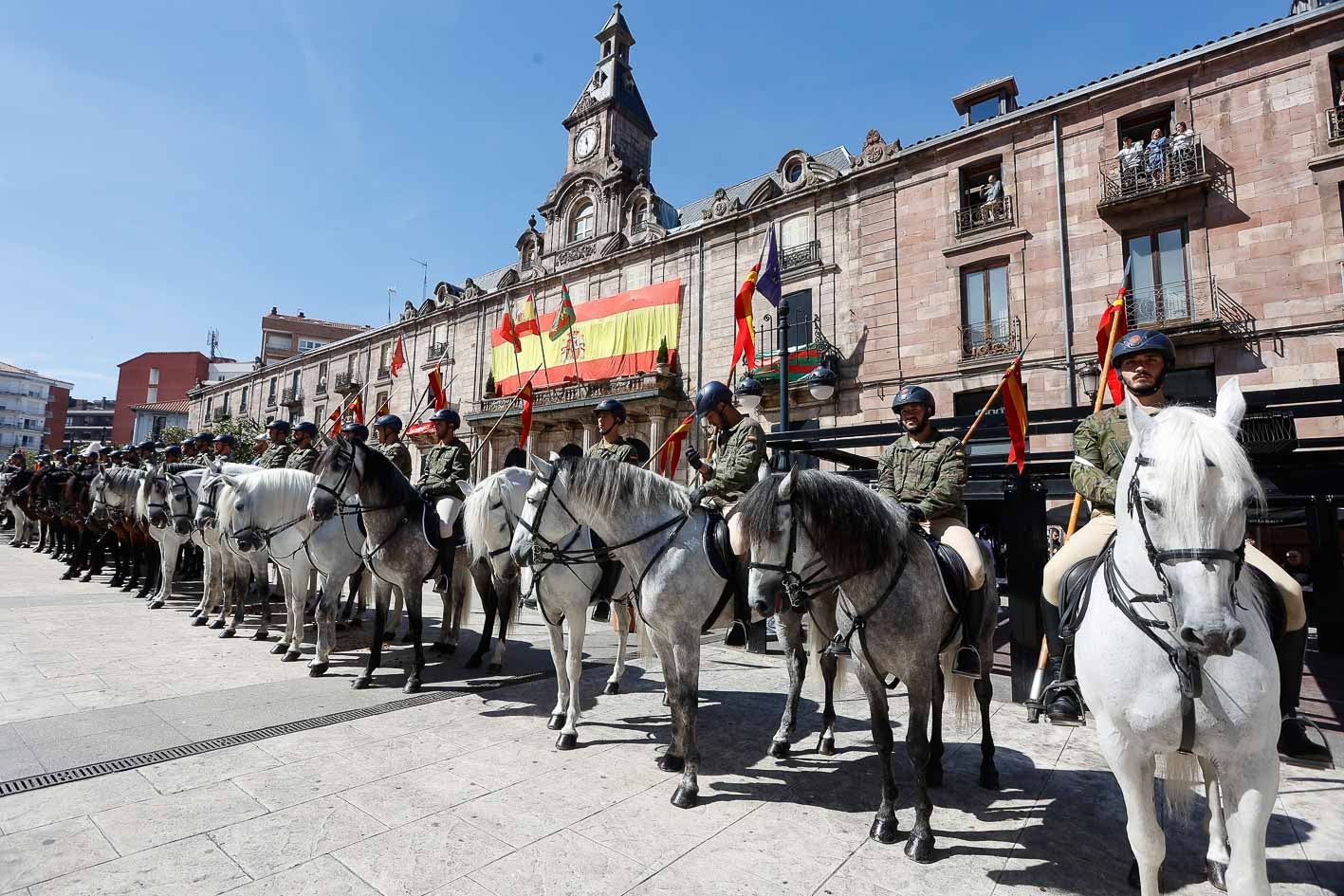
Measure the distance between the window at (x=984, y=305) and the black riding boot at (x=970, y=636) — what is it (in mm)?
13327

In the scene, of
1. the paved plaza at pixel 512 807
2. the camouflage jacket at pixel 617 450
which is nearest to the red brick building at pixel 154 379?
the paved plaza at pixel 512 807

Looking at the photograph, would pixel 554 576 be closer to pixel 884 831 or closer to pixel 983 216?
pixel 884 831

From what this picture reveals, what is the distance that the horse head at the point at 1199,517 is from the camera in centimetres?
189

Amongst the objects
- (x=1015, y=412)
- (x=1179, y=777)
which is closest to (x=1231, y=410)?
(x=1179, y=777)

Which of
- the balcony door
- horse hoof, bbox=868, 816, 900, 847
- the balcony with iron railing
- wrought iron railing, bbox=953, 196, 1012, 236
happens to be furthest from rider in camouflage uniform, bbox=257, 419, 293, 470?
the balcony with iron railing

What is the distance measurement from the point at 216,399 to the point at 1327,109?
2432 inches

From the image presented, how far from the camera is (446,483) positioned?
22.9 ft

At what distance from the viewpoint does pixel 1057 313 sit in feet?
47.2

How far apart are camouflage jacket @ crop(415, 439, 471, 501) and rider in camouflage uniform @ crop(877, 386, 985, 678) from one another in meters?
4.85

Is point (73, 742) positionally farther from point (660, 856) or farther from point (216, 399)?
point (216, 399)

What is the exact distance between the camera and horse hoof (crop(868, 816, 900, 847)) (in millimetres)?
3156

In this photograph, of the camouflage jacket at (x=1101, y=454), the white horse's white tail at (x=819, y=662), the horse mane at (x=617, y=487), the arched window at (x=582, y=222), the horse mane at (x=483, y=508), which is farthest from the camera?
the arched window at (x=582, y=222)

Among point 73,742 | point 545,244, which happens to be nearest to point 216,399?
point 545,244

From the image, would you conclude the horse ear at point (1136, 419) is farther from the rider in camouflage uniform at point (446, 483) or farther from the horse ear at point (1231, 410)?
the rider in camouflage uniform at point (446, 483)
